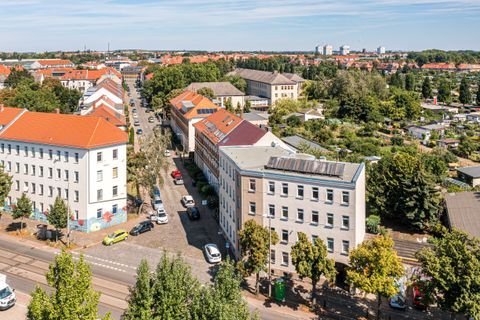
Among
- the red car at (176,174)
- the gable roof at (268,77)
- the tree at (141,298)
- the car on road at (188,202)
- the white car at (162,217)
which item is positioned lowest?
the white car at (162,217)

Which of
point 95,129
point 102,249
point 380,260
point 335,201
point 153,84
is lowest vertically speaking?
point 102,249

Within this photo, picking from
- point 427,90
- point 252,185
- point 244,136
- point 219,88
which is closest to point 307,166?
point 252,185

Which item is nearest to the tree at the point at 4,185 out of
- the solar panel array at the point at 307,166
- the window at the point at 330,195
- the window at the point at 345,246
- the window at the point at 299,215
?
the solar panel array at the point at 307,166

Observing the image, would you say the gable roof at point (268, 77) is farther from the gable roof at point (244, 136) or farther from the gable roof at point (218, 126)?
the gable roof at point (244, 136)

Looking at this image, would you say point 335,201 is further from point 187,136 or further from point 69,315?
point 187,136

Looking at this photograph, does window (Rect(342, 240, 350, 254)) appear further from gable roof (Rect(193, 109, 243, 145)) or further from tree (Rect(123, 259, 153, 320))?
gable roof (Rect(193, 109, 243, 145))

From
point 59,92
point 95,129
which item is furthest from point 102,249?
point 59,92
